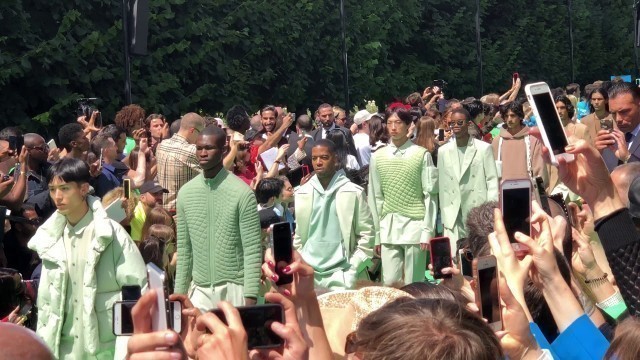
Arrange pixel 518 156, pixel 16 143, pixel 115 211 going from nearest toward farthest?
pixel 115 211, pixel 16 143, pixel 518 156

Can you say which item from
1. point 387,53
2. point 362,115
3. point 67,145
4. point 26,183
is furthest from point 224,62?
point 26,183

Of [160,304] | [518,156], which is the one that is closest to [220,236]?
[518,156]

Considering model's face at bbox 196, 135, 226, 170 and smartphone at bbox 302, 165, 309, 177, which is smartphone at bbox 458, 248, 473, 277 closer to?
model's face at bbox 196, 135, 226, 170

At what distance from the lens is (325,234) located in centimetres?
930

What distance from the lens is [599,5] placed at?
49688 millimetres

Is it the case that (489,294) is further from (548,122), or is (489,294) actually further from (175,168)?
(175,168)

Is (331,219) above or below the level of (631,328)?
below

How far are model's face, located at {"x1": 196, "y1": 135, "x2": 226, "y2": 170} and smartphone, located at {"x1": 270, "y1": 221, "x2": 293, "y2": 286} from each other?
3944mm

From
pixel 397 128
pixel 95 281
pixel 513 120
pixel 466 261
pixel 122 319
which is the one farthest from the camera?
pixel 513 120

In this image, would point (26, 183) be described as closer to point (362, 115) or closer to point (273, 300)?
point (273, 300)

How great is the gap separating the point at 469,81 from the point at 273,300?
34.8 m

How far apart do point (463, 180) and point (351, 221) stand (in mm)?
2144

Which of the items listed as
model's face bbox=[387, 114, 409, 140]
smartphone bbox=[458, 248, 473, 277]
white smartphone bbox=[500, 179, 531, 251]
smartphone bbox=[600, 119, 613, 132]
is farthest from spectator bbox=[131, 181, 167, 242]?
smartphone bbox=[600, 119, 613, 132]

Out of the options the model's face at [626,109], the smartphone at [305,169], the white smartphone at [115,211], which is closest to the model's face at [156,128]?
the smartphone at [305,169]
